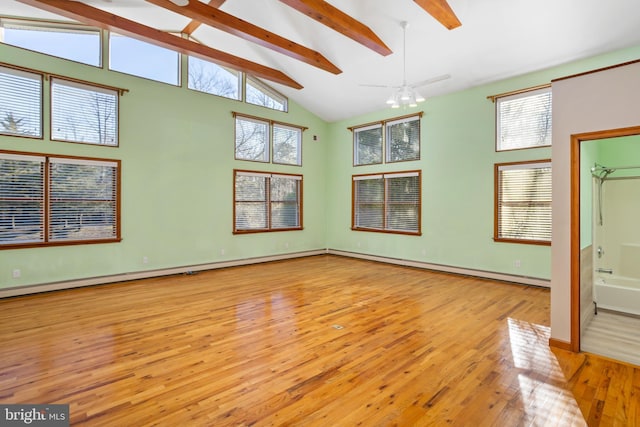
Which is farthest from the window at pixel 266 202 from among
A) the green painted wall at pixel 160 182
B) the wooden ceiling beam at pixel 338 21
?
the wooden ceiling beam at pixel 338 21

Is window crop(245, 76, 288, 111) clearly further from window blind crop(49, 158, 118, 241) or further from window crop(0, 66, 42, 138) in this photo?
window crop(0, 66, 42, 138)

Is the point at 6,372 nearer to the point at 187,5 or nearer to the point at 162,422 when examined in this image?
the point at 162,422

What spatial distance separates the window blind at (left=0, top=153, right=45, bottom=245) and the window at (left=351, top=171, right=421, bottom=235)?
6033mm

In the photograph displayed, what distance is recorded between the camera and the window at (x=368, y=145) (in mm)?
7555

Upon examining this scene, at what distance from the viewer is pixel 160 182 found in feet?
19.5

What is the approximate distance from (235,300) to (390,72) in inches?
190

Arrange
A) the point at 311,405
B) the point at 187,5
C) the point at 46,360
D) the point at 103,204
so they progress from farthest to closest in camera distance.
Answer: the point at 103,204, the point at 187,5, the point at 46,360, the point at 311,405

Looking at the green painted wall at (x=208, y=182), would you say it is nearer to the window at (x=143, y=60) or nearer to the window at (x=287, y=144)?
the window at (x=143, y=60)

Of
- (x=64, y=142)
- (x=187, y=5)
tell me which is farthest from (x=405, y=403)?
(x=64, y=142)

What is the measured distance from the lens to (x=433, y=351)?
2.88 meters

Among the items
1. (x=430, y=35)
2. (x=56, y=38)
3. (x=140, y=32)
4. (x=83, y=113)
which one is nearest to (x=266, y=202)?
(x=83, y=113)

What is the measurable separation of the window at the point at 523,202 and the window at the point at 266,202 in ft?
14.7

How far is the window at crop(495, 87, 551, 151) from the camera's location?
5195 millimetres

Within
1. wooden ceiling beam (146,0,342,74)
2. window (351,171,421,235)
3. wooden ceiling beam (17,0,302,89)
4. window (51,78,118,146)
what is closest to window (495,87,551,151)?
window (351,171,421,235)
